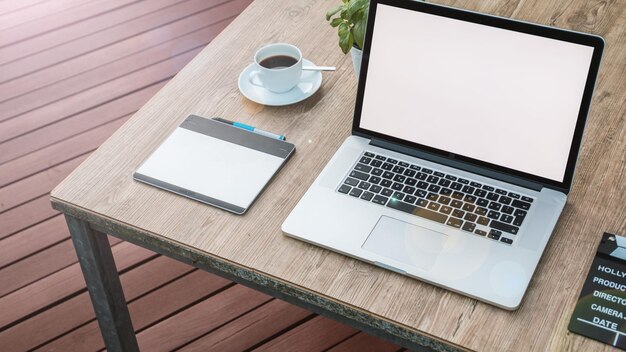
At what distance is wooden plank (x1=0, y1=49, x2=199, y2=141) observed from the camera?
2.67 m

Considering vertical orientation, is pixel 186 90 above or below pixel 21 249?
above

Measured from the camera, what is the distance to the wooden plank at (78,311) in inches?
80.1

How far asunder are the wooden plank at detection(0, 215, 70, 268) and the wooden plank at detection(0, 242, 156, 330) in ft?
0.39

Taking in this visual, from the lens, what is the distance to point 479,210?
1247 millimetres

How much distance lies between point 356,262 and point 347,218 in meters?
0.09

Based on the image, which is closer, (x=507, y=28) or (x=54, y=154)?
(x=507, y=28)

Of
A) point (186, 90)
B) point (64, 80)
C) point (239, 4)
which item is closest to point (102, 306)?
point (186, 90)

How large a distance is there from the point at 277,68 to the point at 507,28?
482mm

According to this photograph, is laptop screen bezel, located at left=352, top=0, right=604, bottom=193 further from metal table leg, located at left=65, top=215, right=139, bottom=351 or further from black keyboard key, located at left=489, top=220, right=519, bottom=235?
metal table leg, located at left=65, top=215, right=139, bottom=351

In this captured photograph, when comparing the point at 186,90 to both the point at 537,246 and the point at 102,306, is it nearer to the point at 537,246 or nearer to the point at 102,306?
the point at 102,306

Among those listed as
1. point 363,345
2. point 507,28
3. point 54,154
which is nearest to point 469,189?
point 507,28

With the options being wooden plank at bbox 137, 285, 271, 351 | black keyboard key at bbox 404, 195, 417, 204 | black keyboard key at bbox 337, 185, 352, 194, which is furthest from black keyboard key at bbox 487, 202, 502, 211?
wooden plank at bbox 137, 285, 271, 351

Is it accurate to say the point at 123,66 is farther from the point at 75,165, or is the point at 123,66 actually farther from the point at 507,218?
the point at 507,218

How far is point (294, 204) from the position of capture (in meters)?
1.31
